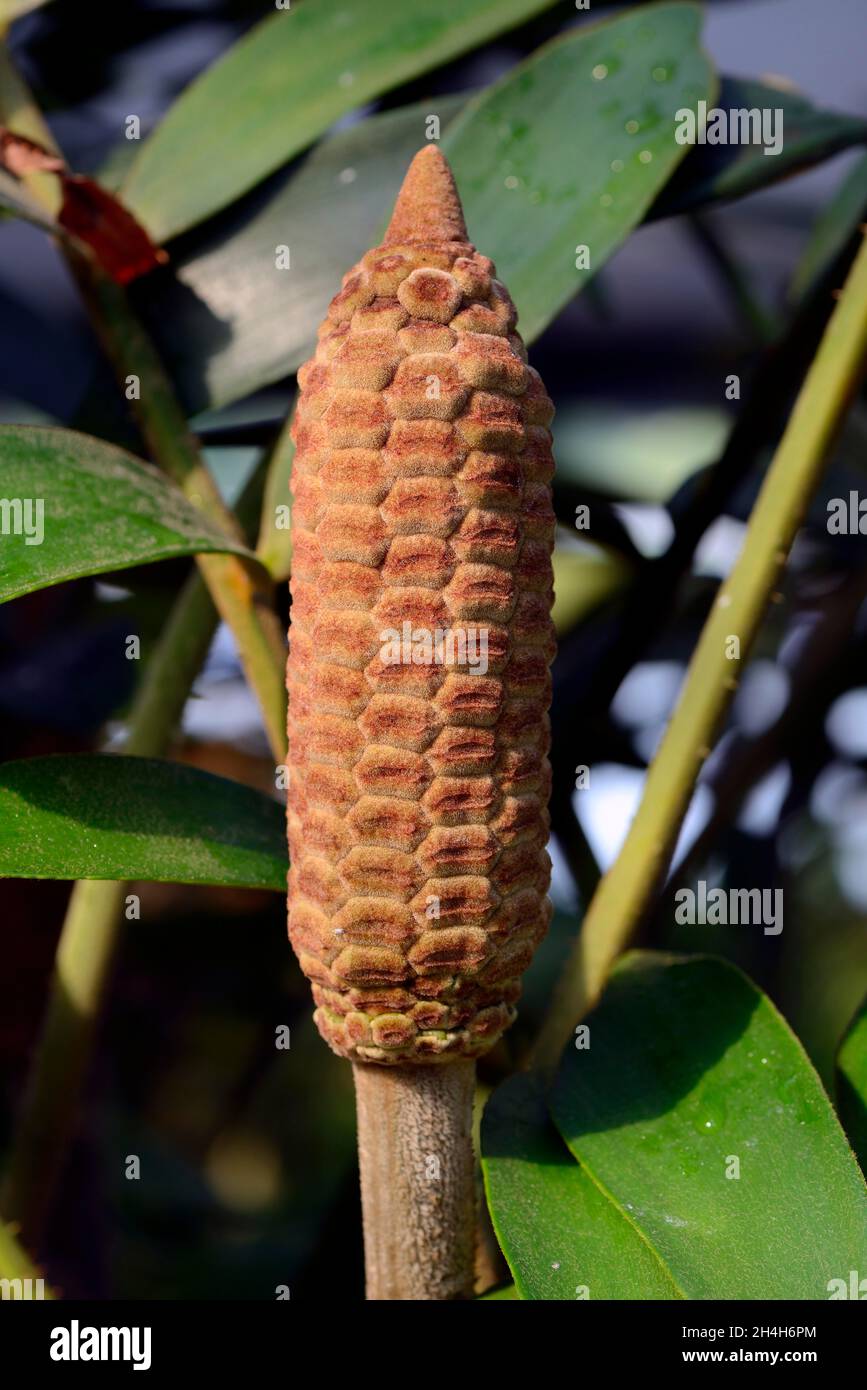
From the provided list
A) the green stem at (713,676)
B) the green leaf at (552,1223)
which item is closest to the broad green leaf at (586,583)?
the green stem at (713,676)

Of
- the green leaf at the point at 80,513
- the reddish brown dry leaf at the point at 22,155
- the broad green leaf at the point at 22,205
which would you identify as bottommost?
the green leaf at the point at 80,513

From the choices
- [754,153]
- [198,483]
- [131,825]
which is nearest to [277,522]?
[198,483]

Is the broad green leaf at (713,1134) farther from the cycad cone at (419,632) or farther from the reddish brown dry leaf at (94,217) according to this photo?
the reddish brown dry leaf at (94,217)

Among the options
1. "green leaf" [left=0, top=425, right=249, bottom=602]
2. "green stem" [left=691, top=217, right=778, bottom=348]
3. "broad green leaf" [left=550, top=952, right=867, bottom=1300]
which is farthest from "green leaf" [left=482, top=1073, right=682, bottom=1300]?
"green stem" [left=691, top=217, right=778, bottom=348]

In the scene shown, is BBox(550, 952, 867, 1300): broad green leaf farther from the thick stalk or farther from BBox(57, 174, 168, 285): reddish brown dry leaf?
BBox(57, 174, 168, 285): reddish brown dry leaf

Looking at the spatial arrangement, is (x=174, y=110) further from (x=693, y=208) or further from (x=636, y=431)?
(x=636, y=431)
